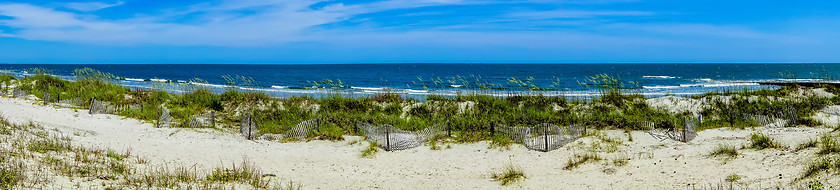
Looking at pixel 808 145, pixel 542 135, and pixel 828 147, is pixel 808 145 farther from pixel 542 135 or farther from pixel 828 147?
pixel 542 135

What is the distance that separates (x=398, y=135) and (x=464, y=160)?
7.61ft

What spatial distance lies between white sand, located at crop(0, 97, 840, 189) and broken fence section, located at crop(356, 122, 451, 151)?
0.98 feet

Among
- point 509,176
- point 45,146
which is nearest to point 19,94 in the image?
point 45,146

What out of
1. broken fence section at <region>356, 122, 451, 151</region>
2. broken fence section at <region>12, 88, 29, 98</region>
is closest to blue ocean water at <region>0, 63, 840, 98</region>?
broken fence section at <region>356, 122, 451, 151</region>

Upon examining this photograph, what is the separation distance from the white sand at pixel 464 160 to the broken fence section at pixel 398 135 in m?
0.30

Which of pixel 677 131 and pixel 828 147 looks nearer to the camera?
pixel 828 147

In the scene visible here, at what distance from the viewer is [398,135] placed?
1248 cm

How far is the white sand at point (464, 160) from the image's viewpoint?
27.3 feet

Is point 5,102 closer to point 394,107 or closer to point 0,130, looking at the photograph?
point 0,130

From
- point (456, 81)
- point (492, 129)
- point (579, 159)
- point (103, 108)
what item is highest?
point (456, 81)

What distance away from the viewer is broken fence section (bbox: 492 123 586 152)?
11.5m

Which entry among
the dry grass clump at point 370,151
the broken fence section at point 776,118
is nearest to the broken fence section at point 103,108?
the dry grass clump at point 370,151

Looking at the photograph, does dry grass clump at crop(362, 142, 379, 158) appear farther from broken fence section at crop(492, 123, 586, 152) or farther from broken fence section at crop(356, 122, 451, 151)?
broken fence section at crop(492, 123, 586, 152)

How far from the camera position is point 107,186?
267 inches
